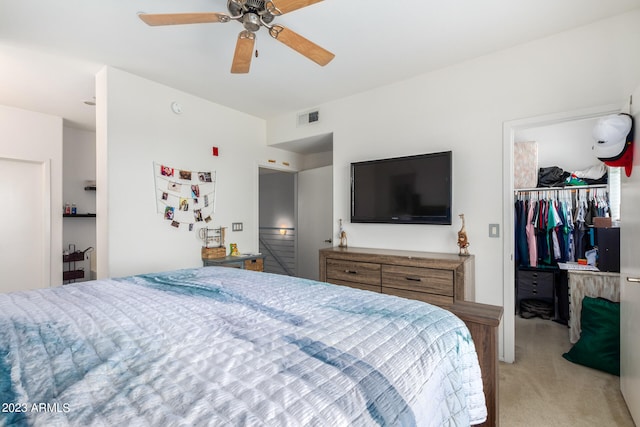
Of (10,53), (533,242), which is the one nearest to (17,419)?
(10,53)

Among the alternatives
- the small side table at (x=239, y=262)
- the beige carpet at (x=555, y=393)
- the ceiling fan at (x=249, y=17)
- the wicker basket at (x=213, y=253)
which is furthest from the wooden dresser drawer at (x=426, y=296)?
the ceiling fan at (x=249, y=17)

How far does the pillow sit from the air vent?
329 centimetres

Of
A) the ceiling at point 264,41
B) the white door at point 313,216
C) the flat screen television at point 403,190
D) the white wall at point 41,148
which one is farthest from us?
the white door at point 313,216

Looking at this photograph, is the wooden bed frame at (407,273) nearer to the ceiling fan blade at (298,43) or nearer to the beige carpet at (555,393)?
the beige carpet at (555,393)

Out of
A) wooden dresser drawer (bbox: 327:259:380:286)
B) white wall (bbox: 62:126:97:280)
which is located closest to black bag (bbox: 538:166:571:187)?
wooden dresser drawer (bbox: 327:259:380:286)

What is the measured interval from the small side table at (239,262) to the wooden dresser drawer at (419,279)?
171 centimetres

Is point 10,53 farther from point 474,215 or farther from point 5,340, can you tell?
point 474,215

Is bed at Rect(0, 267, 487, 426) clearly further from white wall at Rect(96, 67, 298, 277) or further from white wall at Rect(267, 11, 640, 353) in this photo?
white wall at Rect(267, 11, 640, 353)

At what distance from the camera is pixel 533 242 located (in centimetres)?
369

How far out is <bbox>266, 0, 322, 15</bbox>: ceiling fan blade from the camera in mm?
1602

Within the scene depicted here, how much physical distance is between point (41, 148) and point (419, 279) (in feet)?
15.9

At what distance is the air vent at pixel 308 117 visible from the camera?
383cm

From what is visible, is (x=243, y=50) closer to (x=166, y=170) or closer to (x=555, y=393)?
(x=166, y=170)

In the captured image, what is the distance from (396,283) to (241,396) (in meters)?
2.31
